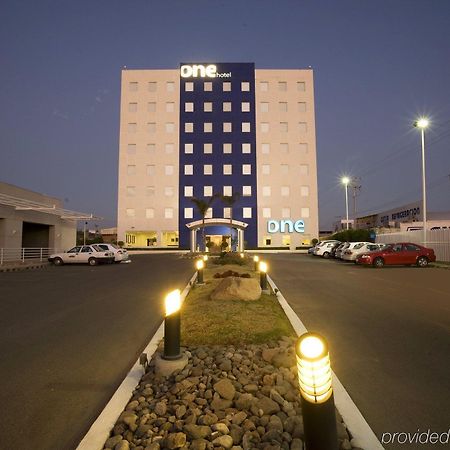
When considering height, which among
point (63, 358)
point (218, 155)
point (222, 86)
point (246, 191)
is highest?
point (222, 86)

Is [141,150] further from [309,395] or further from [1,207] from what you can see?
[309,395]

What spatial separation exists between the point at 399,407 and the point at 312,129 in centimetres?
5736

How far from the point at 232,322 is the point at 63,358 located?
2871 millimetres

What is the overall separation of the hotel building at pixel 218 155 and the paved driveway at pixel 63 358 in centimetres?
4401

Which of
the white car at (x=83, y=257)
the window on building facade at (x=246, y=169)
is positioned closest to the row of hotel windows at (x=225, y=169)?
the window on building facade at (x=246, y=169)

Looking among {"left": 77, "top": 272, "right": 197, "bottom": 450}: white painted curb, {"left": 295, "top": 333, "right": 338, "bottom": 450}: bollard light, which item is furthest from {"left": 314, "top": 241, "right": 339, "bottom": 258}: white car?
{"left": 295, "top": 333, "right": 338, "bottom": 450}: bollard light

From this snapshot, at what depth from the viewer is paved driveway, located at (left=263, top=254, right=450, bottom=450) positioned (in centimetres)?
319

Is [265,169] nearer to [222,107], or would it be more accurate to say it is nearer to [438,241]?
[222,107]

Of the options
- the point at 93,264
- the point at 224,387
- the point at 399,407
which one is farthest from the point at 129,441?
the point at 93,264

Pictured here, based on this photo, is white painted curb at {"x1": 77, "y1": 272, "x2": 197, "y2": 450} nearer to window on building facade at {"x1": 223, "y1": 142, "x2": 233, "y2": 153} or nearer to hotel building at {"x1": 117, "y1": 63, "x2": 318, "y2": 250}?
hotel building at {"x1": 117, "y1": 63, "x2": 318, "y2": 250}

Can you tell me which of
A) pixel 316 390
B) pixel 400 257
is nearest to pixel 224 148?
pixel 400 257

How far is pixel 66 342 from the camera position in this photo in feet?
18.2

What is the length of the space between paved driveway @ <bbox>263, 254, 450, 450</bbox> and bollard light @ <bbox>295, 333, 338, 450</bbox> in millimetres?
1009

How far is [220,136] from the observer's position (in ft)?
181
